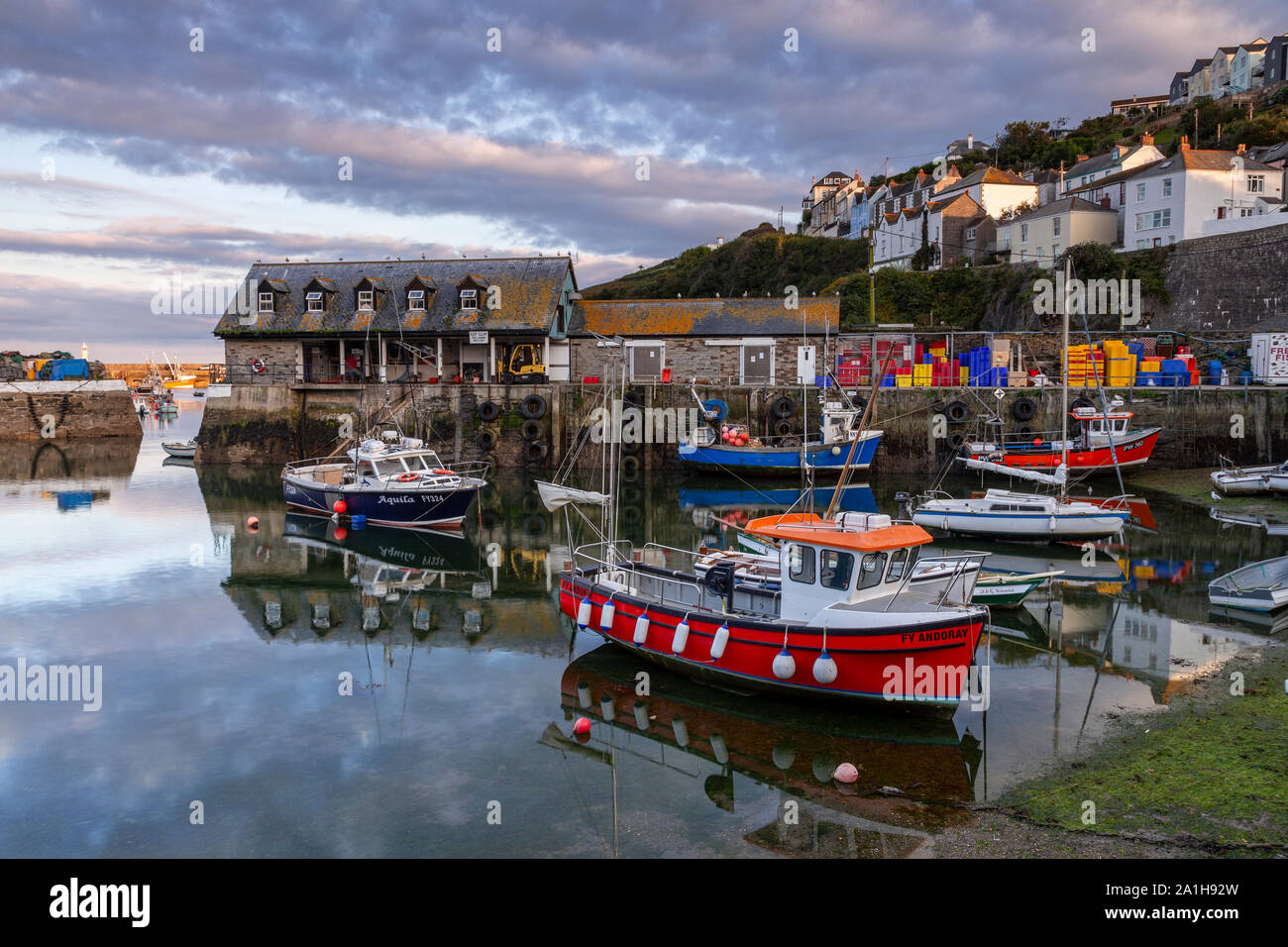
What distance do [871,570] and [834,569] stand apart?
17.1 inches

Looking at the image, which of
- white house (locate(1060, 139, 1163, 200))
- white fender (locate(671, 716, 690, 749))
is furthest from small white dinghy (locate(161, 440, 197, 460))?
white house (locate(1060, 139, 1163, 200))

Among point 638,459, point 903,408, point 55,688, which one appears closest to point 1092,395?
point 903,408

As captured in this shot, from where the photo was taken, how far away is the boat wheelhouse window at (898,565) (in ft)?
36.9

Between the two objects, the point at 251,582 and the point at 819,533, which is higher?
the point at 819,533

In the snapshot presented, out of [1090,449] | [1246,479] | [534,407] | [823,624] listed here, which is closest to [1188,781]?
[823,624]

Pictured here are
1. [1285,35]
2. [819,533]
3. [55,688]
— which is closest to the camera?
[819,533]

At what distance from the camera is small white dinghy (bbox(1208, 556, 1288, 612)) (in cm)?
1506

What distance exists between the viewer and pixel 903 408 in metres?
34.9

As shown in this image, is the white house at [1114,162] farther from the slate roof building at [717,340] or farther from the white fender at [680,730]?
the white fender at [680,730]

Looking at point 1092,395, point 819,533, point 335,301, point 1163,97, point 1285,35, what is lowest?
point 819,533

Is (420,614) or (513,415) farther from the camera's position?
(513,415)

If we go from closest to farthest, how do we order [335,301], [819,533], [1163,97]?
[819,533] < [335,301] < [1163,97]
